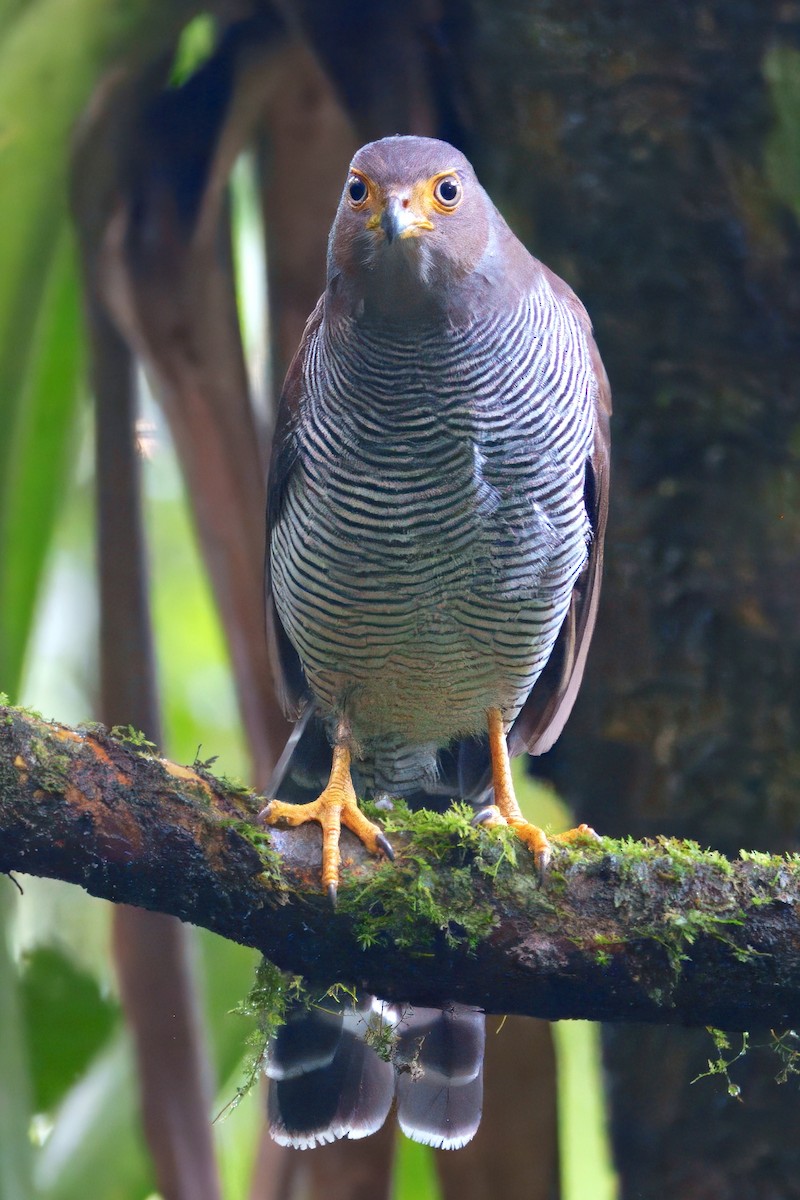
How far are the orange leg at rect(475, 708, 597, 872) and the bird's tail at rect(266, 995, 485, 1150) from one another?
0.45 metres

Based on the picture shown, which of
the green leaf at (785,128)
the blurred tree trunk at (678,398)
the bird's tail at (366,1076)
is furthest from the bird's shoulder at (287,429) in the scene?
the green leaf at (785,128)

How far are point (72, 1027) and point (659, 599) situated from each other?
1886 mm

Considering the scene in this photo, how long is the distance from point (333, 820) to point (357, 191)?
127cm

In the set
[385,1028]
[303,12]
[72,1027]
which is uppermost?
[303,12]

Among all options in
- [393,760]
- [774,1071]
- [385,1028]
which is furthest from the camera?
[393,760]

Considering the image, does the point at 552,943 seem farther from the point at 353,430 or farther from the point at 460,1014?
the point at 353,430

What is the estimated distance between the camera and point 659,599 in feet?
11.1

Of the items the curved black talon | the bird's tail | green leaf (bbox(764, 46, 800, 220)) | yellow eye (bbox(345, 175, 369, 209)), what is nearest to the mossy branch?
the curved black talon

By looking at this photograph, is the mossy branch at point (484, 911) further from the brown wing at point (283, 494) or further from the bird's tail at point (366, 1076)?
the brown wing at point (283, 494)

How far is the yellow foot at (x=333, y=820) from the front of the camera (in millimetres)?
2188

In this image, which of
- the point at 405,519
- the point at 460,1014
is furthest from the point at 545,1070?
the point at 405,519

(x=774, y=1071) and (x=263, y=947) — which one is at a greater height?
(x=263, y=947)

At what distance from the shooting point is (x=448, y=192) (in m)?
2.73

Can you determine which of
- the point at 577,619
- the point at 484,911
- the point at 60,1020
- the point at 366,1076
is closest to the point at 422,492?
the point at 577,619
